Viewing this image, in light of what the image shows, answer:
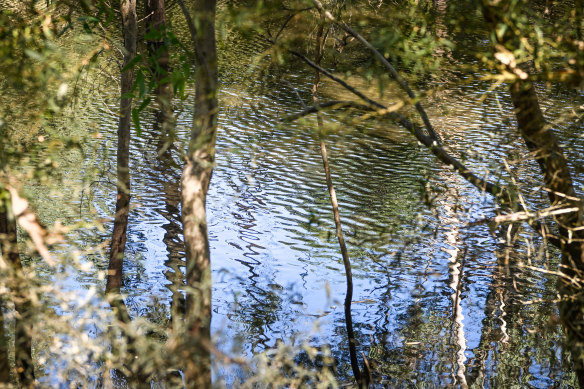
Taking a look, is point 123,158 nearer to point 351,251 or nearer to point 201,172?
point 201,172

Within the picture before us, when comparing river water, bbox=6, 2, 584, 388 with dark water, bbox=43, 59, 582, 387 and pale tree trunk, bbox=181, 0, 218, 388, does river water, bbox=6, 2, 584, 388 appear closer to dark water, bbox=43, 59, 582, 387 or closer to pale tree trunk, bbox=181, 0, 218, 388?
dark water, bbox=43, 59, 582, 387

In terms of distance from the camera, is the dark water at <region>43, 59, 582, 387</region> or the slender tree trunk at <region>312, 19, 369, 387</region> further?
the dark water at <region>43, 59, 582, 387</region>

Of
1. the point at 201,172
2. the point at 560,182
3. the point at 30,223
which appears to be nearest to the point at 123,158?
the point at 201,172

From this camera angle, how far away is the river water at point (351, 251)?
449 centimetres

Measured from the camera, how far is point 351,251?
601 centimetres

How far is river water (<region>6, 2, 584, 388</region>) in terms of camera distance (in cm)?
449

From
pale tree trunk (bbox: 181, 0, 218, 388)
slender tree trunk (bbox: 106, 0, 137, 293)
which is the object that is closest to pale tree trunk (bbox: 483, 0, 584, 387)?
pale tree trunk (bbox: 181, 0, 218, 388)

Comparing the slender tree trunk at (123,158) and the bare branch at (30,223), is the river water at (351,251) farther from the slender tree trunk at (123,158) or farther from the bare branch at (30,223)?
the bare branch at (30,223)

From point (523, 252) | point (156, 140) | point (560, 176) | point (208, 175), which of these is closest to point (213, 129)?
point (208, 175)

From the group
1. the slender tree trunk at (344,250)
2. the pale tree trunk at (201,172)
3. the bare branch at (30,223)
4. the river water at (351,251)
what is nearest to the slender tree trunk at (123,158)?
the river water at (351,251)

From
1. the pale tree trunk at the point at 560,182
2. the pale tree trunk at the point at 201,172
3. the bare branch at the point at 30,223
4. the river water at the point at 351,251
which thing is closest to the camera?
the bare branch at the point at 30,223

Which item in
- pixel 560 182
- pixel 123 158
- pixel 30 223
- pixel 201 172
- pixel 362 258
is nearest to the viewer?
pixel 30 223

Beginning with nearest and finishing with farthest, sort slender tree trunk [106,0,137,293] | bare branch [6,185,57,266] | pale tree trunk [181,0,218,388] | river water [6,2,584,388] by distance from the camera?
bare branch [6,185,57,266] < pale tree trunk [181,0,218,388] < slender tree trunk [106,0,137,293] < river water [6,2,584,388]

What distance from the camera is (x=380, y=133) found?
8914 millimetres
